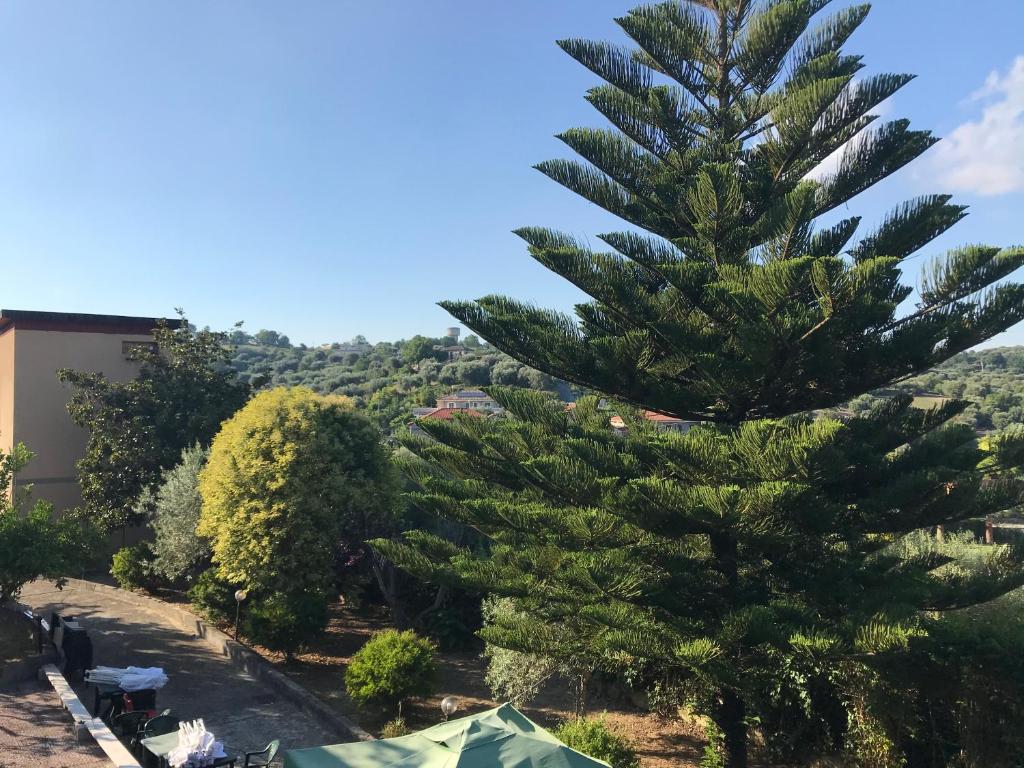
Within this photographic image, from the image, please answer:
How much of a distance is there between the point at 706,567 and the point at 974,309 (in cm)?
354

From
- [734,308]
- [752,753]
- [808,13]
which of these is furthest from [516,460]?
[808,13]

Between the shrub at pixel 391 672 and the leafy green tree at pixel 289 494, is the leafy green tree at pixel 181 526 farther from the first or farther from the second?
the shrub at pixel 391 672

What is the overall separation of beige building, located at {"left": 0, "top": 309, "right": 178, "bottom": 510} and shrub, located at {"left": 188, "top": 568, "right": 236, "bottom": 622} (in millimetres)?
8978

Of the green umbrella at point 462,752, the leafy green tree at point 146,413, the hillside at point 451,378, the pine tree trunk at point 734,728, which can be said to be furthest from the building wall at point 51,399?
the pine tree trunk at point 734,728

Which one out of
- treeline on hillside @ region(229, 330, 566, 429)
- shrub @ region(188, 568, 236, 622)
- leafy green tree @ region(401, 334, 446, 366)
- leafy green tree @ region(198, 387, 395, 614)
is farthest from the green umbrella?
leafy green tree @ region(401, 334, 446, 366)

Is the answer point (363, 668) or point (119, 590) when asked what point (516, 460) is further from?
point (119, 590)

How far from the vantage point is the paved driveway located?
898 cm

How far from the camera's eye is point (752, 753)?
8.37m

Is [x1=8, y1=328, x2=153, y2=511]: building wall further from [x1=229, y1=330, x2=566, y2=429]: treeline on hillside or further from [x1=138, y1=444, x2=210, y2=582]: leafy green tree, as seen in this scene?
[x1=229, y1=330, x2=566, y2=429]: treeline on hillside

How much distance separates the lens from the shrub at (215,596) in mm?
13289

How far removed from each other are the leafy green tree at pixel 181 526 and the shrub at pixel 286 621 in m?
2.89

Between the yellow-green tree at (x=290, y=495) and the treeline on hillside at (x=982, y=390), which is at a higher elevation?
the treeline on hillside at (x=982, y=390)

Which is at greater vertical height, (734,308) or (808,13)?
(808,13)

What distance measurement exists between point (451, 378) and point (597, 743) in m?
68.7
